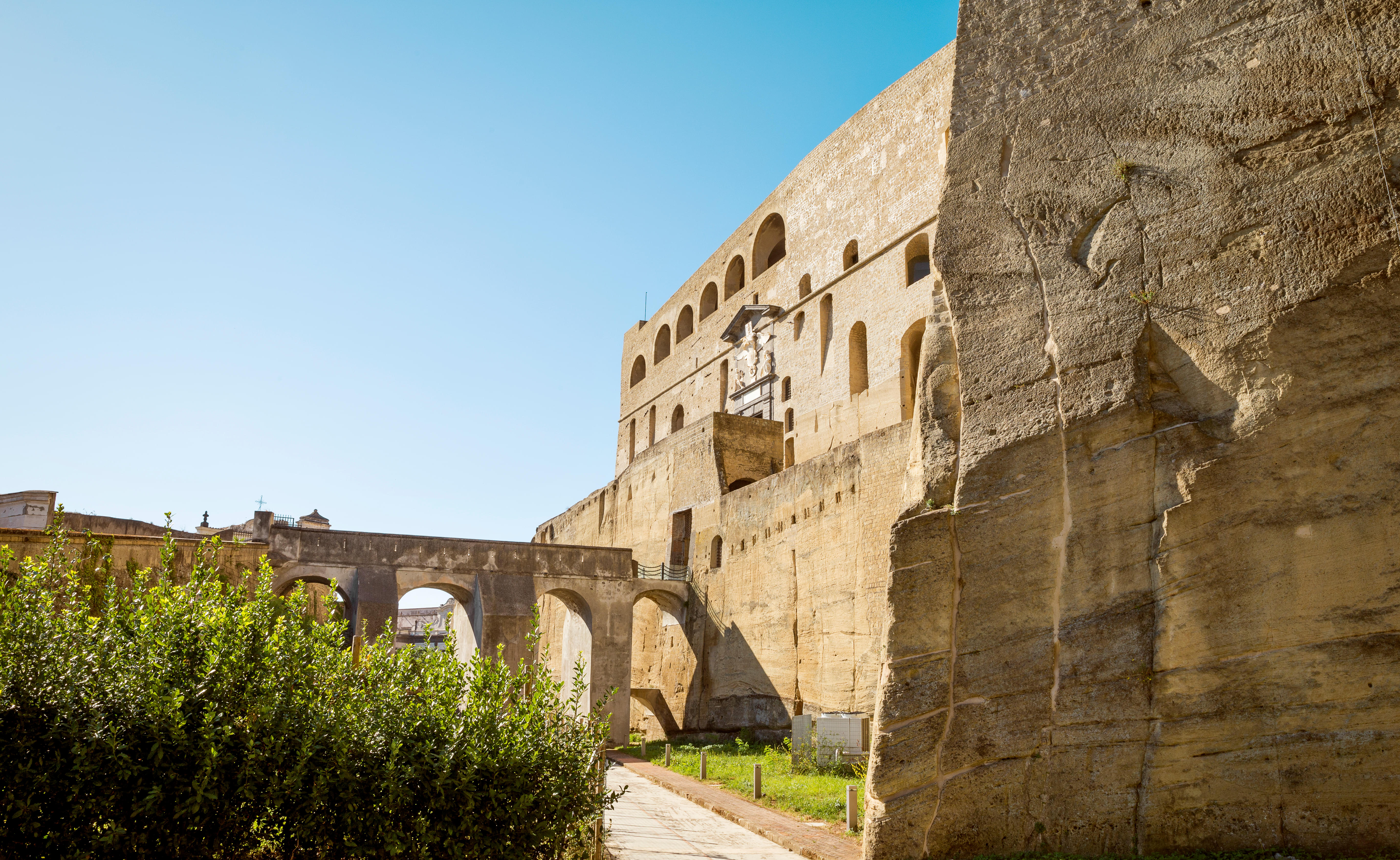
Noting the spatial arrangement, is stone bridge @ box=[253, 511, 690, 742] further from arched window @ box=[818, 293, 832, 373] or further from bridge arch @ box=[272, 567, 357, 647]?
arched window @ box=[818, 293, 832, 373]

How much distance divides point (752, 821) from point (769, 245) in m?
22.9

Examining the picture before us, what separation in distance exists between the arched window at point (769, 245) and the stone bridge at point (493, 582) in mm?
11322

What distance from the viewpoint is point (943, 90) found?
21.3 m

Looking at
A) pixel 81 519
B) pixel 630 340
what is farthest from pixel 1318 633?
pixel 630 340

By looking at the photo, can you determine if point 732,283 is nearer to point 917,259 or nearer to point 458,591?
point 917,259

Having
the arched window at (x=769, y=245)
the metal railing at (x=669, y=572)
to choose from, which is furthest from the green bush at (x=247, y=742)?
the arched window at (x=769, y=245)

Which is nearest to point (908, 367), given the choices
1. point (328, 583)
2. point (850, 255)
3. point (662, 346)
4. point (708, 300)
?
point (850, 255)

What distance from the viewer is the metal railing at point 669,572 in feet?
78.1

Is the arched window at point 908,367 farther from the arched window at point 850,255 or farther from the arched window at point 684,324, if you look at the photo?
the arched window at point 684,324

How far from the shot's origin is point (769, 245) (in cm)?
3088

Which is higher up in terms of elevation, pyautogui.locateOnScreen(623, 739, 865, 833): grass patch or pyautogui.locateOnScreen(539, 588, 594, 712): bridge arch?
pyautogui.locateOnScreen(539, 588, 594, 712): bridge arch

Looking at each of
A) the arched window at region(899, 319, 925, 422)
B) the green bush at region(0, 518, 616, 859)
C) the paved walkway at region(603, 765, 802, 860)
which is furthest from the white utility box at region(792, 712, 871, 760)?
the arched window at region(899, 319, 925, 422)

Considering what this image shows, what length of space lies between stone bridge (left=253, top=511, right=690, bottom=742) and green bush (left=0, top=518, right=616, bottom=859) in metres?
14.3

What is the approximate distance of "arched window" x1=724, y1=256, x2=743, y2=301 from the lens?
32.2 m
